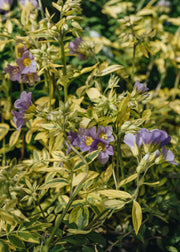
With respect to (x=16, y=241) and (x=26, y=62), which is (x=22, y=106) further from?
(x=16, y=241)

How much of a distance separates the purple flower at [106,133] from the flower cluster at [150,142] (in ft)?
0.23

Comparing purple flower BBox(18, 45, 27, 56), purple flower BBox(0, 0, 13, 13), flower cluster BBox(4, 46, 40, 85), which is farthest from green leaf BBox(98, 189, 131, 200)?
purple flower BBox(0, 0, 13, 13)

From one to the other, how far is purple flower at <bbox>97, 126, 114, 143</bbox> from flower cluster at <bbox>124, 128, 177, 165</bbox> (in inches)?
2.7

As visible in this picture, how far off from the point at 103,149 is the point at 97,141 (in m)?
0.04

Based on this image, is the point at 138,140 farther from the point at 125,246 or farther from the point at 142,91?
the point at 125,246

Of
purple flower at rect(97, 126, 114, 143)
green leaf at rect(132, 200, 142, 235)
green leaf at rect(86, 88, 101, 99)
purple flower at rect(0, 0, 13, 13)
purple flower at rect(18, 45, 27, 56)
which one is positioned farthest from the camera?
purple flower at rect(0, 0, 13, 13)

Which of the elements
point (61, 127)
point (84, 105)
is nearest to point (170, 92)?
point (84, 105)

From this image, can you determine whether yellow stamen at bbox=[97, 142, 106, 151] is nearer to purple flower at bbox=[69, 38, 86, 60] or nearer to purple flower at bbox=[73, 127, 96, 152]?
purple flower at bbox=[73, 127, 96, 152]

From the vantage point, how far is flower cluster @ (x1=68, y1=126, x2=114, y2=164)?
77 centimetres

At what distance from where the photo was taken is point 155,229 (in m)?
1.08

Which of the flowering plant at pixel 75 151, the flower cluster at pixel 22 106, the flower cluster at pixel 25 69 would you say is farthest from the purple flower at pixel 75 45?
the flower cluster at pixel 22 106

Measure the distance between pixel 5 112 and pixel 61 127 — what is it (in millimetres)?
629

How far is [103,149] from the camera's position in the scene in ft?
2.64

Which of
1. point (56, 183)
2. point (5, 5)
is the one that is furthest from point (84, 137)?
point (5, 5)
